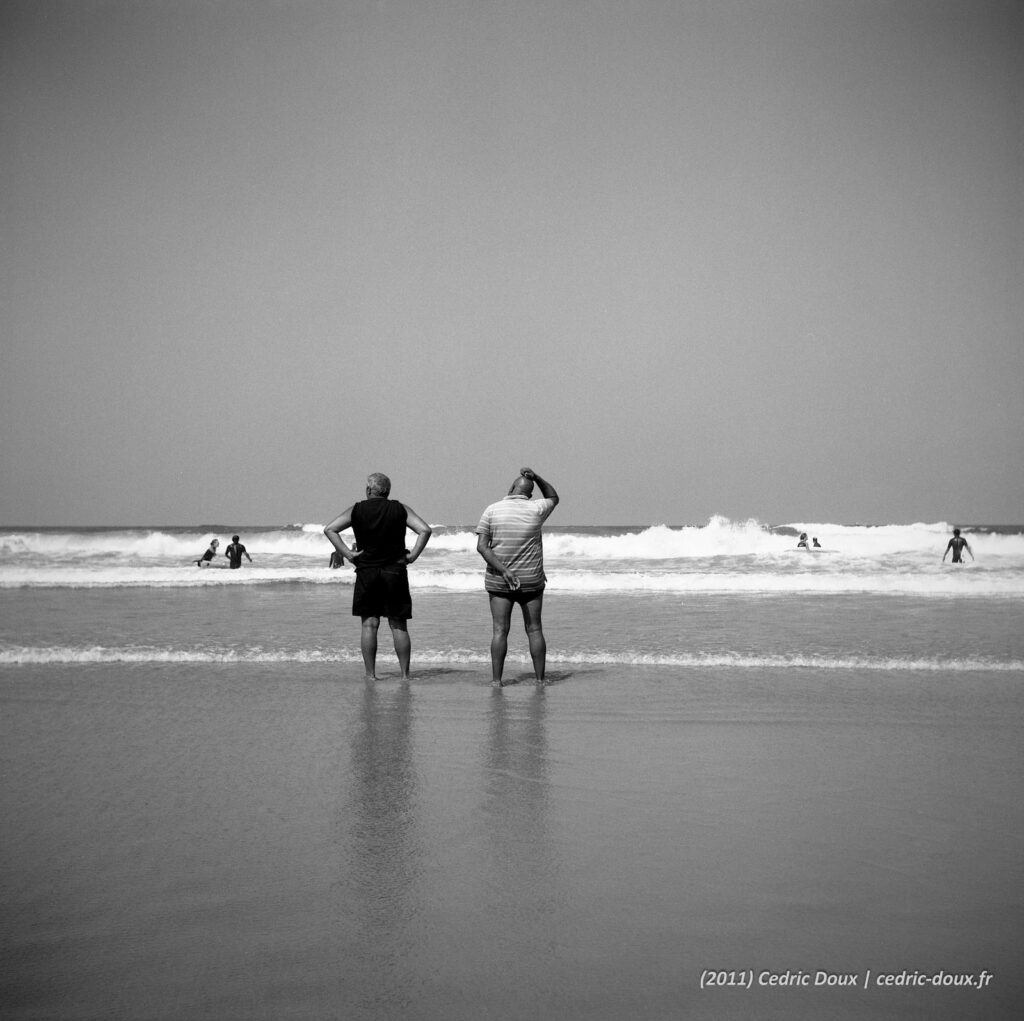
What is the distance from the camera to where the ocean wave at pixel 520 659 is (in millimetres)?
9102

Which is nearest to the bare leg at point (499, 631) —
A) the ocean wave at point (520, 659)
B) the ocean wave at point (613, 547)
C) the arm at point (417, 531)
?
the arm at point (417, 531)

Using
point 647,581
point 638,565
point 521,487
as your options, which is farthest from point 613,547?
point 521,487

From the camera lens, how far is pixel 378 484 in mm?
8391

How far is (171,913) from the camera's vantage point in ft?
10.6

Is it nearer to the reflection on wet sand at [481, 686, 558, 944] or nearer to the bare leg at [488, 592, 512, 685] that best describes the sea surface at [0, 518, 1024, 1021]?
the reflection on wet sand at [481, 686, 558, 944]

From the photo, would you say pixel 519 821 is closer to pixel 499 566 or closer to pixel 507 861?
pixel 507 861

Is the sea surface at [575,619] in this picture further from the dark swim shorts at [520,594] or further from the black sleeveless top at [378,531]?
the black sleeveless top at [378,531]

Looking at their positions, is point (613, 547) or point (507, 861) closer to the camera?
point (507, 861)

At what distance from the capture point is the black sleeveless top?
8242 mm

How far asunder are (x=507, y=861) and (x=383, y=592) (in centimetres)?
473

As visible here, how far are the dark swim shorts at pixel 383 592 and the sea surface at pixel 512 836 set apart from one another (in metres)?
0.69

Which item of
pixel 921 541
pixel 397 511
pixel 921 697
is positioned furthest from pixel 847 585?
pixel 921 541

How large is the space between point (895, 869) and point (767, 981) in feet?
3.78

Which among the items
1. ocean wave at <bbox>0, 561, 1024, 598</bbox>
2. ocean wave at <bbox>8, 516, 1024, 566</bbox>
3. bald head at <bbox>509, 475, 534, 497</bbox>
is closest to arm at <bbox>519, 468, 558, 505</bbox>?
bald head at <bbox>509, 475, 534, 497</bbox>
